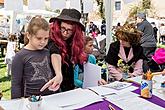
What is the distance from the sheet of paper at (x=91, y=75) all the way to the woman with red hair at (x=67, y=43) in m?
0.12

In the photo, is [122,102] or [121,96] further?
[121,96]

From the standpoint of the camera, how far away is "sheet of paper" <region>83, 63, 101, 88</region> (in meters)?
2.06

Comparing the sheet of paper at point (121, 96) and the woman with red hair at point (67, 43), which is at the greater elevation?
the woman with red hair at point (67, 43)

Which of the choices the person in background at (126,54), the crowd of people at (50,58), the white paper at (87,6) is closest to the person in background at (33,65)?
the crowd of people at (50,58)

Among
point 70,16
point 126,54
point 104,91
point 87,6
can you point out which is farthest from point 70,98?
point 87,6

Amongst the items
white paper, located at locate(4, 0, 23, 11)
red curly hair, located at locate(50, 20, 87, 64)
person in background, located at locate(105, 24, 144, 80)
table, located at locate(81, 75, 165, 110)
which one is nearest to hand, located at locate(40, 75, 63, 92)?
table, located at locate(81, 75, 165, 110)

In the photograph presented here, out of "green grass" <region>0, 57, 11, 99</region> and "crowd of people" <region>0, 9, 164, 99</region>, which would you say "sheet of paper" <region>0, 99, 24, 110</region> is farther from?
"green grass" <region>0, 57, 11, 99</region>

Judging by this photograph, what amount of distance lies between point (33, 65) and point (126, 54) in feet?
3.79

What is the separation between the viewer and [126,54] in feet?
8.50

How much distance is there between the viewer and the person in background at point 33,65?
163 centimetres

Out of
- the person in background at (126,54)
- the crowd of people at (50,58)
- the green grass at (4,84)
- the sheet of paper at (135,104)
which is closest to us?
the sheet of paper at (135,104)

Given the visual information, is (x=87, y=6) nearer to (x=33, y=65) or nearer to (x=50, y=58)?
(x=50, y=58)

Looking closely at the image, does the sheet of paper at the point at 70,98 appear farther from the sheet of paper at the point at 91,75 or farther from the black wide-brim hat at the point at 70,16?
the black wide-brim hat at the point at 70,16

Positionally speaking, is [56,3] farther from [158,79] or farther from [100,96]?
[100,96]
